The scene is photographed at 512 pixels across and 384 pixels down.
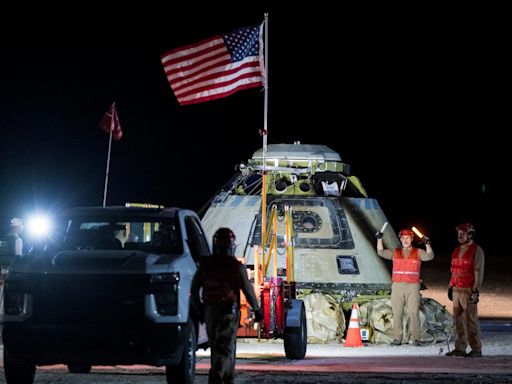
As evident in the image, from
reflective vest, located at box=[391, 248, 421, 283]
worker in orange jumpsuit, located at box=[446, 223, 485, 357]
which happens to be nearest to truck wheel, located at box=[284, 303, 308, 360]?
worker in orange jumpsuit, located at box=[446, 223, 485, 357]

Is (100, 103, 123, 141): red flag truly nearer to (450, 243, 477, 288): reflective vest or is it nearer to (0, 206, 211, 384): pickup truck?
(450, 243, 477, 288): reflective vest

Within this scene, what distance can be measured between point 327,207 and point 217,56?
3.97 metres

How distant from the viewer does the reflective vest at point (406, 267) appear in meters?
20.0

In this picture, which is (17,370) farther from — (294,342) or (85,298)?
(294,342)

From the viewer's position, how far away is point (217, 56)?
2120cm

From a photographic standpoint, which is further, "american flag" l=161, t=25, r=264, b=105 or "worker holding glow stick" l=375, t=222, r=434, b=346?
"american flag" l=161, t=25, r=264, b=105

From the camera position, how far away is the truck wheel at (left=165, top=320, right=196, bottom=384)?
12.4m

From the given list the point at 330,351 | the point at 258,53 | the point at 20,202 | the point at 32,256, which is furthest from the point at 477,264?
the point at 20,202

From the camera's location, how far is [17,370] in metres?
12.7

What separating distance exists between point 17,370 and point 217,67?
9545 millimetres

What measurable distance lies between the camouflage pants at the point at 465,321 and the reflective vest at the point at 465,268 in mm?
99

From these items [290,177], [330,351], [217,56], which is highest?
[217,56]

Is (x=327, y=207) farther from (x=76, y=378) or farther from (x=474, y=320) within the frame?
(x=76, y=378)

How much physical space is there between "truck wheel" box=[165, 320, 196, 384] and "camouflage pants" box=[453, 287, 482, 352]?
6.29m
